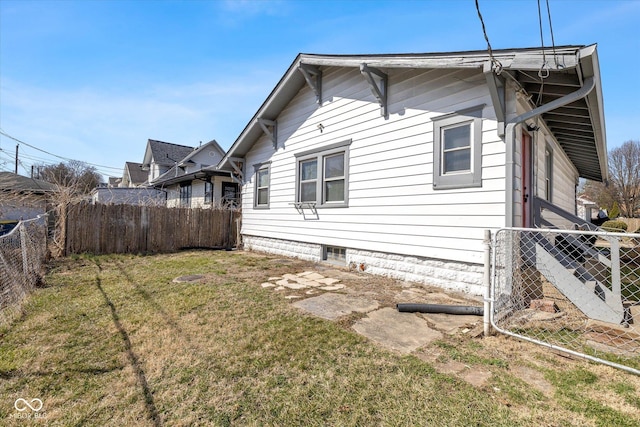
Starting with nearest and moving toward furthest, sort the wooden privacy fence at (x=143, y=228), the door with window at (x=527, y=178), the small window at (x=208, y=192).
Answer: the door with window at (x=527, y=178) < the wooden privacy fence at (x=143, y=228) < the small window at (x=208, y=192)

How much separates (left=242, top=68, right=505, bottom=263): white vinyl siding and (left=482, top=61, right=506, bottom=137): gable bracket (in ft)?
0.45

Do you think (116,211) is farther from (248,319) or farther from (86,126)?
(86,126)

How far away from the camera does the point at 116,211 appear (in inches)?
364

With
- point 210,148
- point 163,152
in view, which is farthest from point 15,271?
point 163,152

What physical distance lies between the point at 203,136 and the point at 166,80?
16.0 meters

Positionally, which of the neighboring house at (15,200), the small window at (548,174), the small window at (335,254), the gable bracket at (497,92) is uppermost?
the gable bracket at (497,92)

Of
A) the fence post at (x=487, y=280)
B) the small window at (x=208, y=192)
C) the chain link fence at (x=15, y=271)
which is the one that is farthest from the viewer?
the small window at (x=208, y=192)

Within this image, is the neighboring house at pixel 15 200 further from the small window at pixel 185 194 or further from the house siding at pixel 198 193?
the small window at pixel 185 194

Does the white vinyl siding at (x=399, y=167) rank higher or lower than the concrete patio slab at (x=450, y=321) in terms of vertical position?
higher

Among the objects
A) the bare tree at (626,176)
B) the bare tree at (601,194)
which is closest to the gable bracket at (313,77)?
the bare tree at (601,194)

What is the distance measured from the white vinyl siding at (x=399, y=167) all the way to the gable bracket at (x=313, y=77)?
161 mm

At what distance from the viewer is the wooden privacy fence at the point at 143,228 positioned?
8562mm

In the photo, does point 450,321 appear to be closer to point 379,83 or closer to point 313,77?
point 379,83

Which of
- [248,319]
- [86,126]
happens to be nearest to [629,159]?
[248,319]
